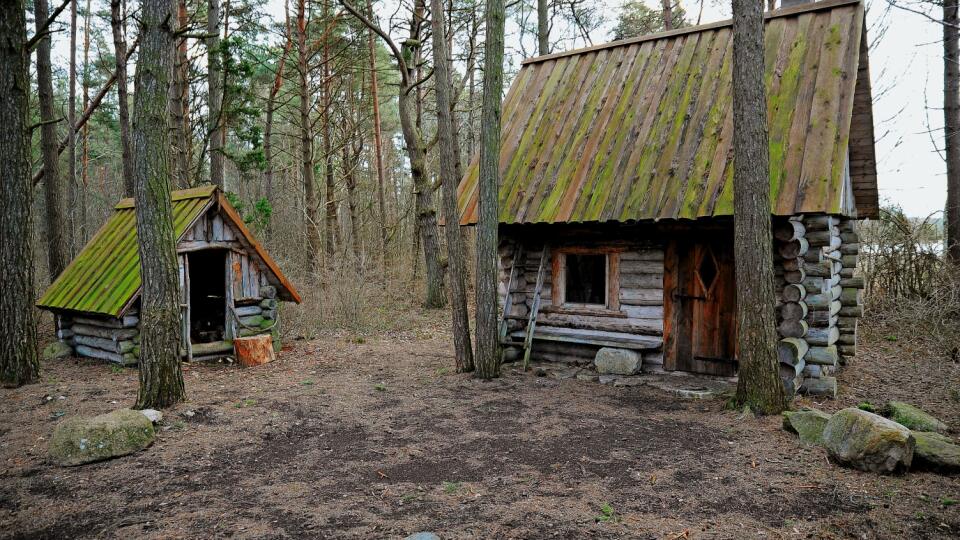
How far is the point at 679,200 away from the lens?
8562 mm

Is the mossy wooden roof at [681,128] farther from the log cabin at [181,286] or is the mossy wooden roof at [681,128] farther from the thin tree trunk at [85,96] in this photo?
the thin tree trunk at [85,96]

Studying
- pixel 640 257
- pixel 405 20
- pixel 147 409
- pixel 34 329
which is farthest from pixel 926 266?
pixel 34 329

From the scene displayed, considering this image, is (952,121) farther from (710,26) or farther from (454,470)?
(454,470)

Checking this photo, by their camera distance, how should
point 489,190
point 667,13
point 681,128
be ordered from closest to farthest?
point 489,190 < point 681,128 < point 667,13

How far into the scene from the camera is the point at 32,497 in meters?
5.01

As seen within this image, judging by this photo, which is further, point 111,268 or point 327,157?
point 327,157

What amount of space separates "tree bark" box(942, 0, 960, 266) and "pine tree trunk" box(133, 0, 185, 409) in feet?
49.8

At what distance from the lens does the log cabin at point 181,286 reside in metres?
10.2

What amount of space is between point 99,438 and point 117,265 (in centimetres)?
586

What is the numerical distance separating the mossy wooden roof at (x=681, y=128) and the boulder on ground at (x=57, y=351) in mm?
7589

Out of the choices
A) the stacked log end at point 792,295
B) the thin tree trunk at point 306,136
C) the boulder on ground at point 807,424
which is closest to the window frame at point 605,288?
the stacked log end at point 792,295

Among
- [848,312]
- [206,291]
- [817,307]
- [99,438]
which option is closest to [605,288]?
[817,307]

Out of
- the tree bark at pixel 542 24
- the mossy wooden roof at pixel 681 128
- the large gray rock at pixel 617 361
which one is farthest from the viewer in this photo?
the tree bark at pixel 542 24

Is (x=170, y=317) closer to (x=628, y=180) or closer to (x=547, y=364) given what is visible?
(x=547, y=364)
